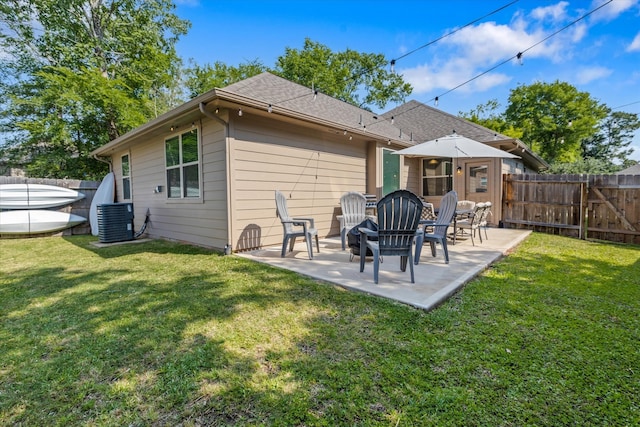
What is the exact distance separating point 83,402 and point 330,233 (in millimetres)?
5907

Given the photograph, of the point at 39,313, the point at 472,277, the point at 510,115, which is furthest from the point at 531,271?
the point at 510,115

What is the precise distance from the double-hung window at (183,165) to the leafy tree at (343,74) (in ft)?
45.6

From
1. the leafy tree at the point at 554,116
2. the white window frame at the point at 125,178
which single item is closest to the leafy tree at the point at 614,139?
the leafy tree at the point at 554,116

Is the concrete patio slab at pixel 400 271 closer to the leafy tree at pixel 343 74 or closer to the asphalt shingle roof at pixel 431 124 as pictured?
the asphalt shingle roof at pixel 431 124

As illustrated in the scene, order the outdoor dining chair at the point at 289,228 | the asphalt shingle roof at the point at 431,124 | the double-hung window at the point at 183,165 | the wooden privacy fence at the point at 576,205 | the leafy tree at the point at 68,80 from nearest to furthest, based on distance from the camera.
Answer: the outdoor dining chair at the point at 289,228 → the double-hung window at the point at 183,165 → the wooden privacy fence at the point at 576,205 → the asphalt shingle roof at the point at 431,124 → the leafy tree at the point at 68,80

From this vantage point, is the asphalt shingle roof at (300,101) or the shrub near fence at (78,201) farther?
the shrub near fence at (78,201)

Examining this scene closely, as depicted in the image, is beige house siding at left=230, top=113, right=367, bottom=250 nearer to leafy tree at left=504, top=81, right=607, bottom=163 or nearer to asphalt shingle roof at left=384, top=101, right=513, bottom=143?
asphalt shingle roof at left=384, top=101, right=513, bottom=143

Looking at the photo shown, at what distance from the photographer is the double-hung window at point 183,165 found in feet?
20.1

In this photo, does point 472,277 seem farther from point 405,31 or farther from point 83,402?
point 405,31

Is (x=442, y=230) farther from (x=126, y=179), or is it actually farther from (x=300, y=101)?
(x=126, y=179)

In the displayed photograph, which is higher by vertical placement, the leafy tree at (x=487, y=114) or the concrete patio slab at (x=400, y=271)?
the leafy tree at (x=487, y=114)

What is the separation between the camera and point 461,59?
6941 millimetres

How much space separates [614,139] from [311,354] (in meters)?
47.0

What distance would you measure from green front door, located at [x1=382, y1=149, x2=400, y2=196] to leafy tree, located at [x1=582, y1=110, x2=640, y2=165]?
37117mm
